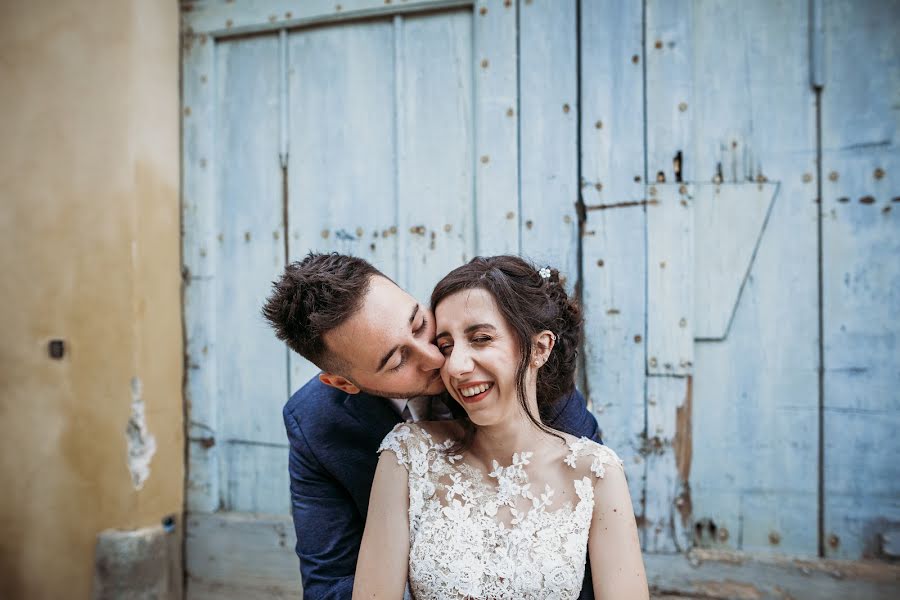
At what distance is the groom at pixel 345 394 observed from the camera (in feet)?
5.52

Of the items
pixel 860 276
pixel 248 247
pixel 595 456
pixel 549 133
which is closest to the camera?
pixel 595 456

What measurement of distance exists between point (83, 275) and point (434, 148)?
1.71 m

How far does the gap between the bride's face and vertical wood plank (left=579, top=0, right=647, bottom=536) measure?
2.78 ft

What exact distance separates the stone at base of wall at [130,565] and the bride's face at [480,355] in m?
1.87

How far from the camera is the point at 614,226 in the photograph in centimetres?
238

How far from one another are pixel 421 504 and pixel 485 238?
1.19 meters

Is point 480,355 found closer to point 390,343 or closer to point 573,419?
point 390,343

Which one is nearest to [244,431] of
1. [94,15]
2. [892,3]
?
[94,15]

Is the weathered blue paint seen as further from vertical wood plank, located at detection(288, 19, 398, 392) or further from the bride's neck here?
the bride's neck

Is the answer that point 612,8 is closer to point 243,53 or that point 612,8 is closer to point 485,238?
point 485,238

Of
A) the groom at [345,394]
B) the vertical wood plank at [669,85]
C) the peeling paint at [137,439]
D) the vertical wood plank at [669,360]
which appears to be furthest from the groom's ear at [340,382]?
the vertical wood plank at [669,85]

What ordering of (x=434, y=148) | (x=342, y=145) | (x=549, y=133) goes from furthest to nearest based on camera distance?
(x=342, y=145), (x=434, y=148), (x=549, y=133)

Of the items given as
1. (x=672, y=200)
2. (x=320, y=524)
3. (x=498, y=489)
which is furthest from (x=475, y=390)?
(x=672, y=200)

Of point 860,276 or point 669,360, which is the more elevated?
point 860,276
